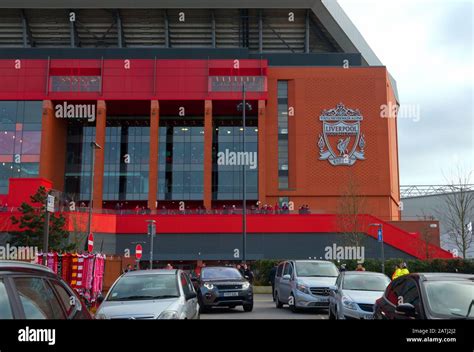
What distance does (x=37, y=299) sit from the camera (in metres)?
4.09

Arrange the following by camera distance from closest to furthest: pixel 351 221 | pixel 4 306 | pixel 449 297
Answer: pixel 4 306
pixel 449 297
pixel 351 221

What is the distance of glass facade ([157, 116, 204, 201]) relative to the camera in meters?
58.9

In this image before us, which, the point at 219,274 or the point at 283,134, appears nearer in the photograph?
the point at 219,274

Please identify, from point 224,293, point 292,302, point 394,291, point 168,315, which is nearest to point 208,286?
point 224,293

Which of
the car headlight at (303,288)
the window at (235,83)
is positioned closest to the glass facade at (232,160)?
the window at (235,83)

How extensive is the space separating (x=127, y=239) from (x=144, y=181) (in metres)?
12.5

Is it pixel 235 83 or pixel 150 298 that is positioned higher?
pixel 235 83

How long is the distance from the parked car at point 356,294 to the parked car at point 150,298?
3421 millimetres

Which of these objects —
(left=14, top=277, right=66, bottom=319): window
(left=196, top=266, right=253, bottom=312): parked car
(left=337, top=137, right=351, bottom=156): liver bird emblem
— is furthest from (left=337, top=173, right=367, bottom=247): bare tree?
(left=14, top=277, right=66, bottom=319): window

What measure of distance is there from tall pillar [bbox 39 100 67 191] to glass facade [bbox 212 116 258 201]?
58.7 feet

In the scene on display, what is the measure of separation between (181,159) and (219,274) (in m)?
43.5

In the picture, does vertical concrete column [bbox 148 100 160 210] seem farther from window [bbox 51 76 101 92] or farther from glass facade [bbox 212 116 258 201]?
glass facade [bbox 212 116 258 201]

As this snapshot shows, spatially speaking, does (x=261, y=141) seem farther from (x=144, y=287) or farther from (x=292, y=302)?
(x=144, y=287)

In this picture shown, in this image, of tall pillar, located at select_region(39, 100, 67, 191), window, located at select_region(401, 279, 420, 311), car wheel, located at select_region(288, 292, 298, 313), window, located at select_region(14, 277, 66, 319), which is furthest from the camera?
tall pillar, located at select_region(39, 100, 67, 191)
